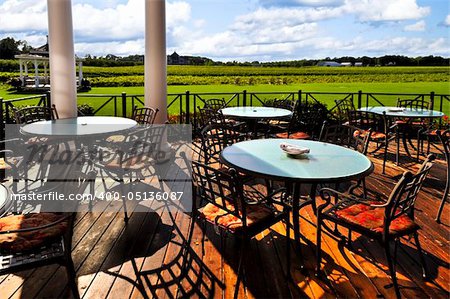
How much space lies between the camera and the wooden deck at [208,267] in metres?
2.12

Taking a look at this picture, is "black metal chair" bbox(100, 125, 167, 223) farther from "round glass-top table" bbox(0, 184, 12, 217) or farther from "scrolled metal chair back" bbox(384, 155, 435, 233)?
"scrolled metal chair back" bbox(384, 155, 435, 233)

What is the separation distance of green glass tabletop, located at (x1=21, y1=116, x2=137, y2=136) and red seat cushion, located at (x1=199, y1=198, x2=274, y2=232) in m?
1.56

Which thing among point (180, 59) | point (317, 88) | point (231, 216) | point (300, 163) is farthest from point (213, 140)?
point (317, 88)

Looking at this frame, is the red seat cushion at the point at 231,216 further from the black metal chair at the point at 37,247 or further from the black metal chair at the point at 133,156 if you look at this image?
the black metal chair at the point at 133,156

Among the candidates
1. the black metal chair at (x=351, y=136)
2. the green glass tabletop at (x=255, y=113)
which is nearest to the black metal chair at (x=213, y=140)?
the green glass tabletop at (x=255, y=113)

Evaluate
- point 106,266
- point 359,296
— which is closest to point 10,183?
point 106,266

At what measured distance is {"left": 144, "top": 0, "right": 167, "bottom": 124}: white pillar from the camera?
17.7 feet

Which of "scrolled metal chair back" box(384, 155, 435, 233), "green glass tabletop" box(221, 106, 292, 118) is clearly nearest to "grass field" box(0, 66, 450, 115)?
"green glass tabletop" box(221, 106, 292, 118)

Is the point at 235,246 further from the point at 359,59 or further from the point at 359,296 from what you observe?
the point at 359,59

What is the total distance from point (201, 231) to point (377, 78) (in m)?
24.6

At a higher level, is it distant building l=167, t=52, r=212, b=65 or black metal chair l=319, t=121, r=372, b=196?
distant building l=167, t=52, r=212, b=65

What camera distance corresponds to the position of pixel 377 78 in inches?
961

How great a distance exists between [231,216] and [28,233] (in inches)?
43.7

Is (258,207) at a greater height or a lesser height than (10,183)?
greater
